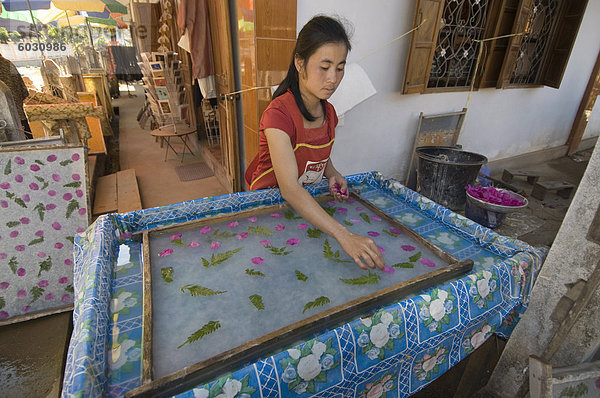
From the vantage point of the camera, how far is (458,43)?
4.47m

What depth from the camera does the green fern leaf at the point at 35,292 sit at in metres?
2.35

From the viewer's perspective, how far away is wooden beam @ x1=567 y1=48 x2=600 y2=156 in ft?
19.9

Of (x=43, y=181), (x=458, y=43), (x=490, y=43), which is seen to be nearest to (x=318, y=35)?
(x=43, y=181)

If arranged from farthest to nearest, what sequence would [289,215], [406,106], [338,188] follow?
[406,106]
[338,188]
[289,215]

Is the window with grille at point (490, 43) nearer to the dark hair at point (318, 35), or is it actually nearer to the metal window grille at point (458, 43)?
the metal window grille at point (458, 43)

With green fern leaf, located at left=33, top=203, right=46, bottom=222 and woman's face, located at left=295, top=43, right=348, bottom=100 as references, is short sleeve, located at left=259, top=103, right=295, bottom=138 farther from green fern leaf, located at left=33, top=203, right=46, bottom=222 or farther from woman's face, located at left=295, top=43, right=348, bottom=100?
green fern leaf, located at left=33, top=203, right=46, bottom=222

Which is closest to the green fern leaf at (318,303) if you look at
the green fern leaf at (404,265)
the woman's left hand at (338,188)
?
the green fern leaf at (404,265)

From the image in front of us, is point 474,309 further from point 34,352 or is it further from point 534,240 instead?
point 534,240

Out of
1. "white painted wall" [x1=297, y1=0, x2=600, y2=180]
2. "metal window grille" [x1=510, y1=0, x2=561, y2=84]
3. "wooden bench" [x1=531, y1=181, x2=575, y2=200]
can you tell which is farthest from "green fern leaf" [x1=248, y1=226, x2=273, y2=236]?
"metal window grille" [x1=510, y1=0, x2=561, y2=84]

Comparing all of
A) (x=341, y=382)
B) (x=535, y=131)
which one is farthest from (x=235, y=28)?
(x=535, y=131)

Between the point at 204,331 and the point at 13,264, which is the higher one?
the point at 204,331

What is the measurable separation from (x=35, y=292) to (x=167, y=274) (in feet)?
6.84

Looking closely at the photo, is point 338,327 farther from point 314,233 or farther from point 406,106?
point 406,106

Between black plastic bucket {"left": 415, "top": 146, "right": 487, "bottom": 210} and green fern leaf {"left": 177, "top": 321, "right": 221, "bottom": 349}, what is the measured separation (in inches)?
139
